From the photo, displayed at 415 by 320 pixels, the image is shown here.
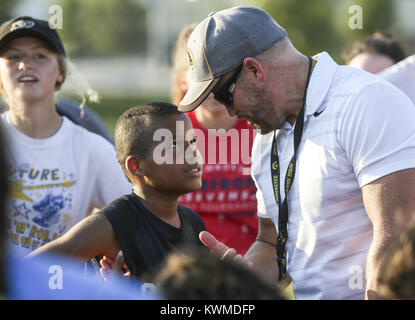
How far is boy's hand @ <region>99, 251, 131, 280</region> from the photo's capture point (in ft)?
11.2

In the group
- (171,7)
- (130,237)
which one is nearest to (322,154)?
(130,237)

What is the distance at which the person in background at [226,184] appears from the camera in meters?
4.74

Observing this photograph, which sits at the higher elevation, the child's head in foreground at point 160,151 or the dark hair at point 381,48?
the dark hair at point 381,48

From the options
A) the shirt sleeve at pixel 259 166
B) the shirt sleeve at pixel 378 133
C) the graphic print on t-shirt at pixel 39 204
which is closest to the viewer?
the shirt sleeve at pixel 378 133

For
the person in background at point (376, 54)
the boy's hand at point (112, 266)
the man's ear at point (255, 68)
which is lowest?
the boy's hand at point (112, 266)

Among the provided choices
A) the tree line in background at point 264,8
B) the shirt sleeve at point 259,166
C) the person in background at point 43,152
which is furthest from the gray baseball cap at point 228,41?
the tree line in background at point 264,8

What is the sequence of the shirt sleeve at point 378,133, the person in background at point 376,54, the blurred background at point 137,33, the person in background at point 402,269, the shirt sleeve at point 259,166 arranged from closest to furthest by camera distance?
the person in background at point 402,269 < the shirt sleeve at point 378,133 < the shirt sleeve at point 259,166 < the person in background at point 376,54 < the blurred background at point 137,33

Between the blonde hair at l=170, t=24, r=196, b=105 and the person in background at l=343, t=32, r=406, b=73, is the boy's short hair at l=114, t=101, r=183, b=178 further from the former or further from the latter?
the person in background at l=343, t=32, r=406, b=73

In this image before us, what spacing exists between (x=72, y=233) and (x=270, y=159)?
1079 millimetres

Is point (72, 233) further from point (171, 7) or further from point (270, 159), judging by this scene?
point (171, 7)

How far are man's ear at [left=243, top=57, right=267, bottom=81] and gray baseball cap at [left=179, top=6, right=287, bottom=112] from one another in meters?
0.03

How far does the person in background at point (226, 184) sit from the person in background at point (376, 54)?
4.70 ft

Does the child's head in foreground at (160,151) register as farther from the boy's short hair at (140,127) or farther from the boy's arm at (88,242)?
→ the boy's arm at (88,242)

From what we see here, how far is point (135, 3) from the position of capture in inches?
2430
